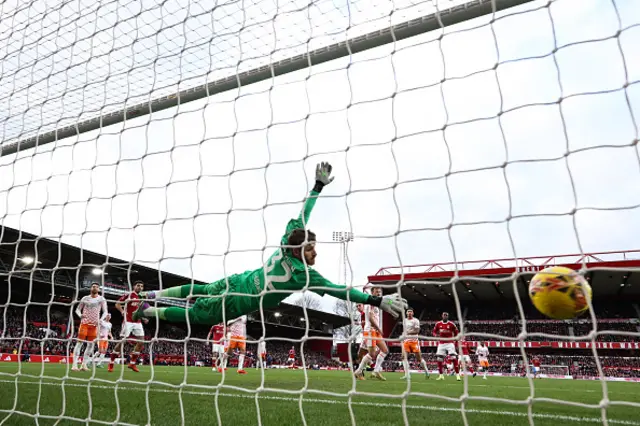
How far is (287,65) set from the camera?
366 cm

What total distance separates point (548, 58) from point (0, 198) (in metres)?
4.63

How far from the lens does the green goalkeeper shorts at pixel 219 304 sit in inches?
177

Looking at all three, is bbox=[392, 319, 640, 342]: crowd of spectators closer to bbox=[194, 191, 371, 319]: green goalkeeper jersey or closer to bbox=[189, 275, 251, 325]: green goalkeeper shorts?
bbox=[189, 275, 251, 325]: green goalkeeper shorts

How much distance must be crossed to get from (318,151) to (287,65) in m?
0.97

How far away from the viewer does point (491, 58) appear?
2.74 metres

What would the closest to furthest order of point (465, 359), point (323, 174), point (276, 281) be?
point (465, 359) → point (323, 174) → point (276, 281)

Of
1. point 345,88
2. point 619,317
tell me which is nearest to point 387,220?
point 345,88

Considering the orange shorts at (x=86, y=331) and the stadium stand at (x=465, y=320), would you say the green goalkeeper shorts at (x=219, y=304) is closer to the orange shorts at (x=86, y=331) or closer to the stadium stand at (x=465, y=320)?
the orange shorts at (x=86, y=331)

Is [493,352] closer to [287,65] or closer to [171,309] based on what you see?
[171,309]

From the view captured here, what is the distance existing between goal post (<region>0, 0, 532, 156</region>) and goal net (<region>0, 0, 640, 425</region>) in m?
0.02

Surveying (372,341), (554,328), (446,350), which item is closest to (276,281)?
(372,341)

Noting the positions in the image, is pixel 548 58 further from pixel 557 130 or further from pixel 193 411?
pixel 193 411

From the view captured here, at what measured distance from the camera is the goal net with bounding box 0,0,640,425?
2452 millimetres

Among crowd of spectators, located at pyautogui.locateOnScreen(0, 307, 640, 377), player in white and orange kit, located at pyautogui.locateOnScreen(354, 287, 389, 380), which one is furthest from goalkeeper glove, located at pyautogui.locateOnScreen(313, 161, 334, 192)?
crowd of spectators, located at pyautogui.locateOnScreen(0, 307, 640, 377)
